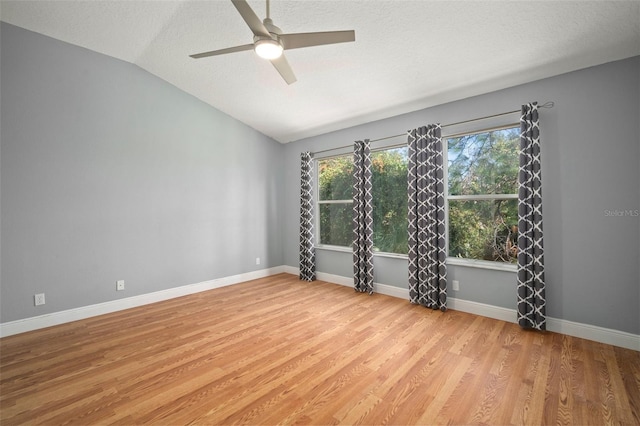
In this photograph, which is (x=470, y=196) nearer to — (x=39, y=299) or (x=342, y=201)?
(x=342, y=201)

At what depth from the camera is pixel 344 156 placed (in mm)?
4855

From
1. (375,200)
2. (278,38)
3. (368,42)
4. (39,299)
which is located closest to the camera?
(278,38)

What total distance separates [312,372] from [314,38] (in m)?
2.48

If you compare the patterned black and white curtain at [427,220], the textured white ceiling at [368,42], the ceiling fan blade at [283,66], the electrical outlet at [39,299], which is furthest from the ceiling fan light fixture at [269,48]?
the electrical outlet at [39,299]

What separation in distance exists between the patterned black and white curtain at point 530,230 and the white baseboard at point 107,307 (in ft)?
13.3

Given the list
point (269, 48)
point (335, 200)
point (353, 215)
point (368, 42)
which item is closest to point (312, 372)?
point (269, 48)

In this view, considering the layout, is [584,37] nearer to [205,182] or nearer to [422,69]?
[422,69]

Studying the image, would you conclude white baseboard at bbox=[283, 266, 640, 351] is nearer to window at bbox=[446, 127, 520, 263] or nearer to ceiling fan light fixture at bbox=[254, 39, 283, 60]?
window at bbox=[446, 127, 520, 263]

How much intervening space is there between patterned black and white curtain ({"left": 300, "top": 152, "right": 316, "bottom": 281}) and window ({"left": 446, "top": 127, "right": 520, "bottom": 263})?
2384 mm

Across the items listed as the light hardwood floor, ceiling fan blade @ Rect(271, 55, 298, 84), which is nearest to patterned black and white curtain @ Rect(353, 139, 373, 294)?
the light hardwood floor

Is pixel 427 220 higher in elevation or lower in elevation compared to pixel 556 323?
higher

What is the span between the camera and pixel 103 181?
11.3 feet

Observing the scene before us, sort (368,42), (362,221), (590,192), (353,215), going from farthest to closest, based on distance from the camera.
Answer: (353,215)
(362,221)
(368,42)
(590,192)

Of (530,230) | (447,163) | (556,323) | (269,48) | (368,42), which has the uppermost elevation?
(368,42)
